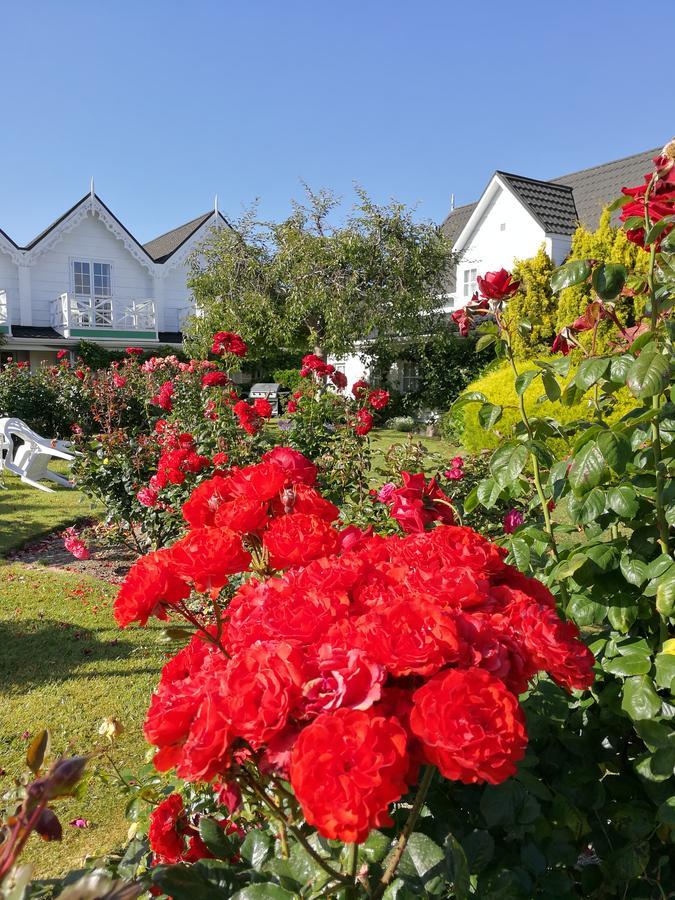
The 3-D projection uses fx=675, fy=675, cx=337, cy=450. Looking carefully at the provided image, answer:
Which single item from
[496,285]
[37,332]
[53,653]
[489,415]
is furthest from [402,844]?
[37,332]

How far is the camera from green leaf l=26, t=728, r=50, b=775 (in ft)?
3.23

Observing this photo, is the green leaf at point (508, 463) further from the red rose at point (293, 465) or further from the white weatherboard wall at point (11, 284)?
the white weatherboard wall at point (11, 284)

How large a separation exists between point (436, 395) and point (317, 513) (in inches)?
685

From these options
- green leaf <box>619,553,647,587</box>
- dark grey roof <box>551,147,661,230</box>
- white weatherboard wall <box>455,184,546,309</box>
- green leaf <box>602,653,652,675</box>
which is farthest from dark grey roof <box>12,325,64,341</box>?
green leaf <box>602,653,652,675</box>

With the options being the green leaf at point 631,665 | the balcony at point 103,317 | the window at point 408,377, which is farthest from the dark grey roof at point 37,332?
the green leaf at point 631,665

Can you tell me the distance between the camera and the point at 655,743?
146cm

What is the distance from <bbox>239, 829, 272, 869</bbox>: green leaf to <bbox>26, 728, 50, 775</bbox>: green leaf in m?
0.45

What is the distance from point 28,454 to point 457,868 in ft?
32.2

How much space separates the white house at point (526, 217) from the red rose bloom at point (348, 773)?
18926 millimetres

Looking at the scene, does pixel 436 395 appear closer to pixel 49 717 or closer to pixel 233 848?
pixel 49 717

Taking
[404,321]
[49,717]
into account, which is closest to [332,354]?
[404,321]

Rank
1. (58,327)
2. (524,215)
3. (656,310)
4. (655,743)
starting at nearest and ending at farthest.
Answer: (655,743) → (656,310) → (524,215) → (58,327)

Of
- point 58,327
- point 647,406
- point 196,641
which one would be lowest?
point 196,641

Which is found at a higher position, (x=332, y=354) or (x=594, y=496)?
(x=332, y=354)
